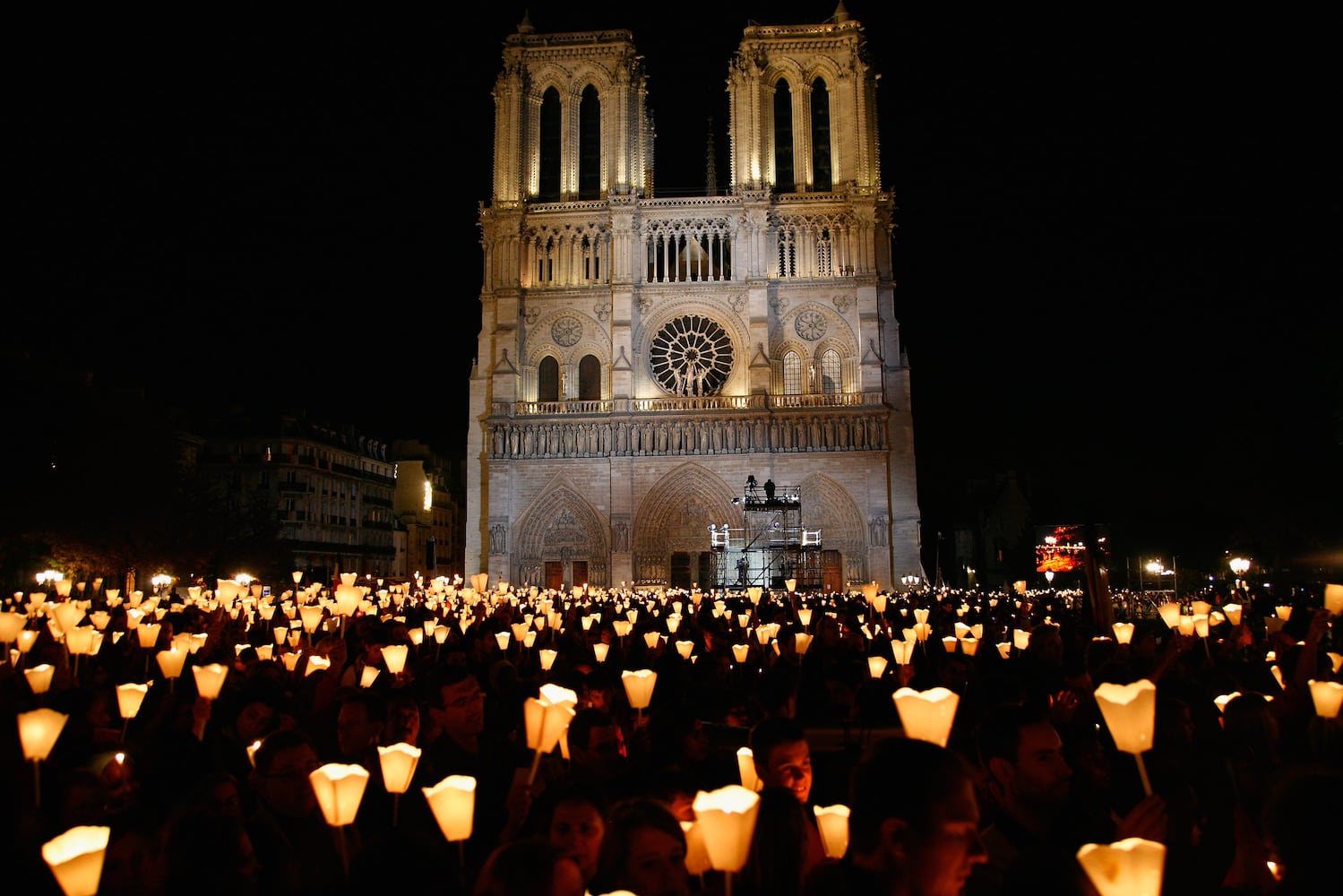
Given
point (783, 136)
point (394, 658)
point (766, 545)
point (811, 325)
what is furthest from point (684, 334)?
point (394, 658)

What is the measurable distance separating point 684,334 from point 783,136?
33.5 ft

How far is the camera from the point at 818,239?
42.4 metres

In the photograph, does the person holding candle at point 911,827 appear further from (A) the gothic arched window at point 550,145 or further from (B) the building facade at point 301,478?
(B) the building facade at point 301,478

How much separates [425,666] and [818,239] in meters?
36.1

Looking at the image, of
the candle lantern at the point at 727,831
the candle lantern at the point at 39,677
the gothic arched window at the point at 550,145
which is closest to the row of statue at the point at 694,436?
the gothic arched window at the point at 550,145

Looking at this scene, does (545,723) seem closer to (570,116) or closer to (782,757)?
(782,757)

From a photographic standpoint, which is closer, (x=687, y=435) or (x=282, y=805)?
(x=282, y=805)

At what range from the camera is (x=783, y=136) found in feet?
146

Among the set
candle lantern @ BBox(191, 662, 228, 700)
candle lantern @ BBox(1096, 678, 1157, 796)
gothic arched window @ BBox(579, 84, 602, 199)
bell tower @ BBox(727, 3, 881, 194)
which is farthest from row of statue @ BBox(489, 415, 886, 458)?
candle lantern @ BBox(1096, 678, 1157, 796)

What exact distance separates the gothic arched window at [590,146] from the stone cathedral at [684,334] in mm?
114

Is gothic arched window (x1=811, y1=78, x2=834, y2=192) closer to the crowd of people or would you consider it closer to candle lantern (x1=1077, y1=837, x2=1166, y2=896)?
the crowd of people

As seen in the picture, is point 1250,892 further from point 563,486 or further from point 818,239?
point 818,239

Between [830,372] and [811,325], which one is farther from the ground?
[811,325]

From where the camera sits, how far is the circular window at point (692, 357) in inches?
1677
